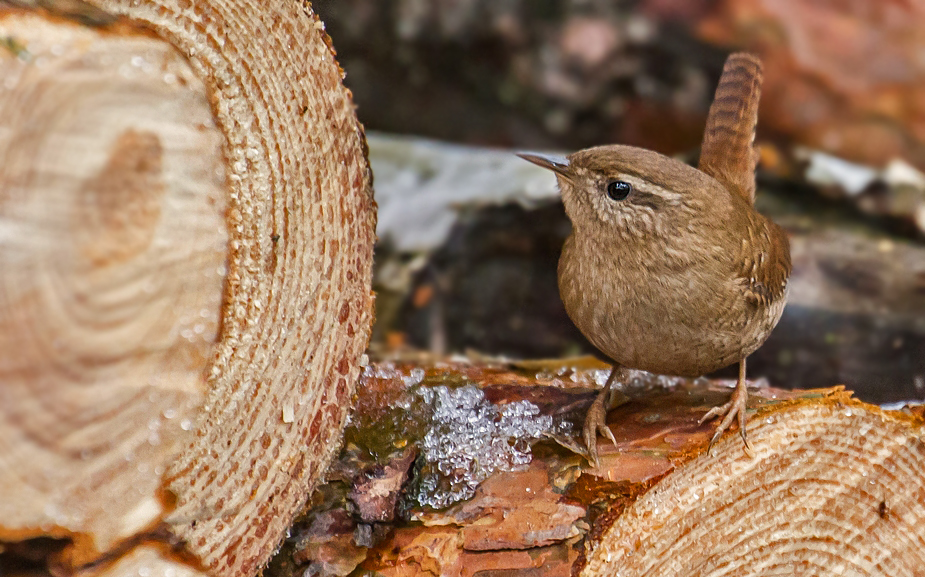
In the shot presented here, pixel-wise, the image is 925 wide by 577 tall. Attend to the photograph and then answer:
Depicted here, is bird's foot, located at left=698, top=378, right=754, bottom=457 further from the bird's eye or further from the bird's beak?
the bird's beak

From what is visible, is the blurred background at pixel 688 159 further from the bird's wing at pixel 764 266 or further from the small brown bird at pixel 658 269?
the small brown bird at pixel 658 269

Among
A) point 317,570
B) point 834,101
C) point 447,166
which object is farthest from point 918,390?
point 317,570

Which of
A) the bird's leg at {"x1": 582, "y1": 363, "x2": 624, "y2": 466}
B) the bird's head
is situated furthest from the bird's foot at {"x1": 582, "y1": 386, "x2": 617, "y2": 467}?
the bird's head

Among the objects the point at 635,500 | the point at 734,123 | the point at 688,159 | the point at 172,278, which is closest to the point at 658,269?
the point at 635,500

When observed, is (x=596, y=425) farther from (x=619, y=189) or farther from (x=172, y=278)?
→ (x=172, y=278)

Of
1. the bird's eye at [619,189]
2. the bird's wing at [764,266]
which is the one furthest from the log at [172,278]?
the bird's wing at [764,266]

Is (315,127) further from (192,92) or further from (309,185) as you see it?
(192,92)

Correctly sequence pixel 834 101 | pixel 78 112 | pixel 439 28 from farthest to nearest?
pixel 439 28, pixel 834 101, pixel 78 112
